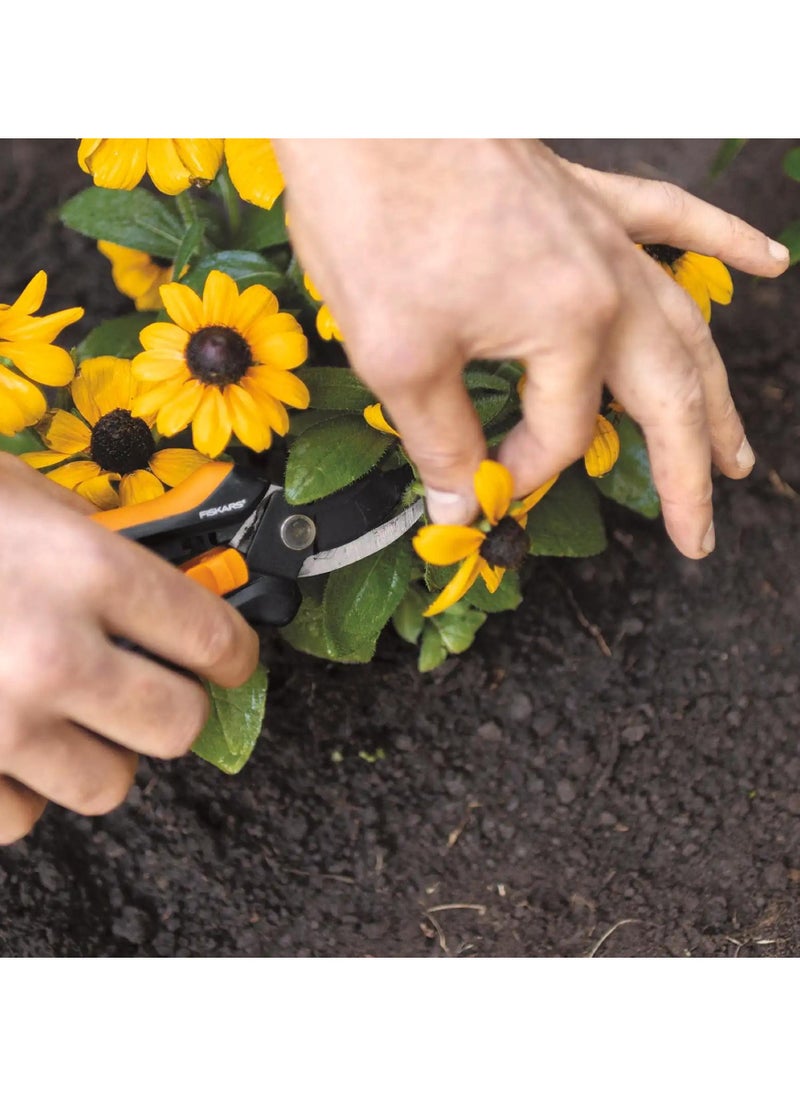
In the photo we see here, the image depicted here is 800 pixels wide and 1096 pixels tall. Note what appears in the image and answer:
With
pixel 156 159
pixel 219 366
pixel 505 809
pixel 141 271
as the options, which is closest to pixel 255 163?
pixel 156 159

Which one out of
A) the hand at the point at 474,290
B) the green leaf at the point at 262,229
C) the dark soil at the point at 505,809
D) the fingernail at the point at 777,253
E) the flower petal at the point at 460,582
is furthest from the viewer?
the dark soil at the point at 505,809

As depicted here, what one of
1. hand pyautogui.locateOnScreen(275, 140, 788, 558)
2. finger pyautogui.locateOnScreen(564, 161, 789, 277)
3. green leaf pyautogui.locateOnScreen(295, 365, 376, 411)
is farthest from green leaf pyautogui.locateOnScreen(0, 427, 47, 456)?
finger pyautogui.locateOnScreen(564, 161, 789, 277)

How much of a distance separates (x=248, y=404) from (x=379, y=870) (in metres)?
0.80

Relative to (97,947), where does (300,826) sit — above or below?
above

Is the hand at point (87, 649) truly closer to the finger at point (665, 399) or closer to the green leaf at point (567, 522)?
the finger at point (665, 399)

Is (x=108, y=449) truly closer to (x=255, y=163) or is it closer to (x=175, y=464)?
(x=175, y=464)

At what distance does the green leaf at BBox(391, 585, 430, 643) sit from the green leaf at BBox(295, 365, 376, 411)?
13.7 inches

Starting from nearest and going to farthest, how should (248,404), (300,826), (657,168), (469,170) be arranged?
1. (469,170)
2. (248,404)
3. (300,826)
4. (657,168)

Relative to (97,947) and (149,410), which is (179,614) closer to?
(149,410)

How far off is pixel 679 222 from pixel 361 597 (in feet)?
1.74

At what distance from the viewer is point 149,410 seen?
104 centimetres

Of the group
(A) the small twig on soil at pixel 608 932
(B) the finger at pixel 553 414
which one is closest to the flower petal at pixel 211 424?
(B) the finger at pixel 553 414

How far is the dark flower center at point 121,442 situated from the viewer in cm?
111

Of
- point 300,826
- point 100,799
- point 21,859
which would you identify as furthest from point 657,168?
point 21,859
